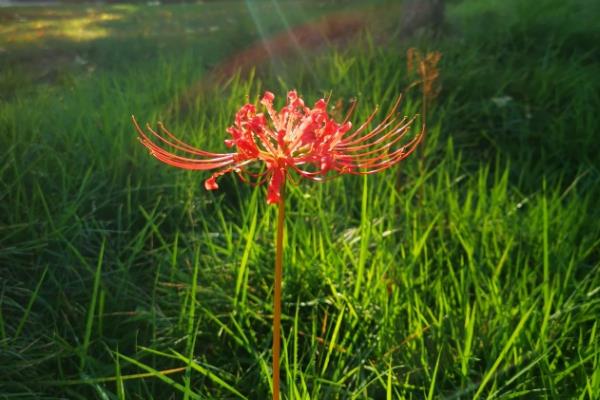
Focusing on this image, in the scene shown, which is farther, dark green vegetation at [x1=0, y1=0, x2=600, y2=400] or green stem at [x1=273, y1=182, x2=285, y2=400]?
dark green vegetation at [x1=0, y1=0, x2=600, y2=400]

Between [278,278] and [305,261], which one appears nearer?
[278,278]

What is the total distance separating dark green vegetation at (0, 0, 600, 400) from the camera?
1.64 m

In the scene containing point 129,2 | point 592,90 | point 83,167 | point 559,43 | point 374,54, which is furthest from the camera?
point 129,2

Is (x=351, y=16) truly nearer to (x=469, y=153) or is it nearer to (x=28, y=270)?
(x=469, y=153)

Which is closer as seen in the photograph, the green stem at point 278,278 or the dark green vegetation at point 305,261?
the green stem at point 278,278

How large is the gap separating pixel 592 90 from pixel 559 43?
97 centimetres

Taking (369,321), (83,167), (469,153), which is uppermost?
A: (83,167)

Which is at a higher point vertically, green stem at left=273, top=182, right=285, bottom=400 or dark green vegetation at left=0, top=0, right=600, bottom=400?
green stem at left=273, top=182, right=285, bottom=400

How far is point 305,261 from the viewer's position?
1.92 m

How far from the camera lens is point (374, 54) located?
3947 mm

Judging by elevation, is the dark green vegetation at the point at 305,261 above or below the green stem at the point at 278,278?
below

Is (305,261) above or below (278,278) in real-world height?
below

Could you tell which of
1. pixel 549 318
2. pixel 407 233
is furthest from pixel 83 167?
pixel 549 318

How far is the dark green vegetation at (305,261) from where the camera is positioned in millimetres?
1643
